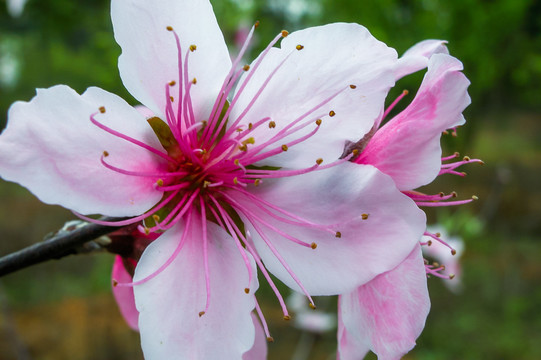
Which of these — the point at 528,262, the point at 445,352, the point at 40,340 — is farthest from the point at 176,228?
the point at 528,262

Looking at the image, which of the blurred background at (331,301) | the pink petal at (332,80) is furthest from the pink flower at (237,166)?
the blurred background at (331,301)

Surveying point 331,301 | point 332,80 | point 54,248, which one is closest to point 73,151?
point 54,248

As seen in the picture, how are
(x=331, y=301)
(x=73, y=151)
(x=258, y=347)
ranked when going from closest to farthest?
(x=73, y=151) → (x=258, y=347) → (x=331, y=301)

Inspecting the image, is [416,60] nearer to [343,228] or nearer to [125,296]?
[343,228]

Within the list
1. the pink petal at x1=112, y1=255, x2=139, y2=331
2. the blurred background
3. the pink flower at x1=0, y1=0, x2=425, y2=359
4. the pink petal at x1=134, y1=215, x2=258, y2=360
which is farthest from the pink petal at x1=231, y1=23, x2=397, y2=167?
the blurred background

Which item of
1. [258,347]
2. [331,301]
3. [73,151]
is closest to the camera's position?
[73,151]

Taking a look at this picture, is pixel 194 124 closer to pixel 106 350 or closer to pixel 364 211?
pixel 364 211
